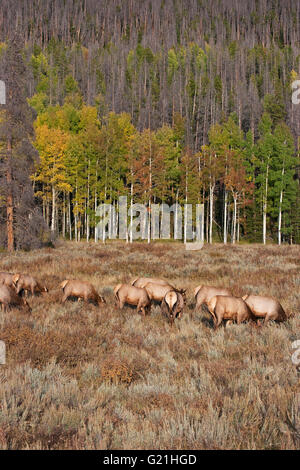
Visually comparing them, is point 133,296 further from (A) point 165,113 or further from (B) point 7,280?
(A) point 165,113

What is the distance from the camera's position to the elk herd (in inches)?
274

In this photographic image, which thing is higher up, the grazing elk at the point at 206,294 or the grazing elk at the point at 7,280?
the grazing elk at the point at 7,280

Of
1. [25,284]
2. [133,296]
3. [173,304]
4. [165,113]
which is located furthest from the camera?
[165,113]

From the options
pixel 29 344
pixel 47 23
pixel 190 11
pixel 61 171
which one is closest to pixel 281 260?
pixel 29 344

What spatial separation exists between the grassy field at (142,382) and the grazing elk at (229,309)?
0.22 m

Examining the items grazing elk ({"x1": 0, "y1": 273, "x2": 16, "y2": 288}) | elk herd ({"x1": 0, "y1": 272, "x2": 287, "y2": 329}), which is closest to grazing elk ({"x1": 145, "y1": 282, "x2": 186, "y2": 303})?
elk herd ({"x1": 0, "y1": 272, "x2": 287, "y2": 329})

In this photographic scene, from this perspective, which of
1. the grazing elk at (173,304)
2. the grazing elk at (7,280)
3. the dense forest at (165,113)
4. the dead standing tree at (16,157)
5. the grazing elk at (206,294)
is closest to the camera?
the grazing elk at (173,304)

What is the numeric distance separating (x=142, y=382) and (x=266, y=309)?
4026 mm

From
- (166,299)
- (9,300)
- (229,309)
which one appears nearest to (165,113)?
(166,299)

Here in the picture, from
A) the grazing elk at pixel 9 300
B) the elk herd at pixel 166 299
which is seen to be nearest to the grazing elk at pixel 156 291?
the elk herd at pixel 166 299

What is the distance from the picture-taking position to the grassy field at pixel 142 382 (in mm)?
3209

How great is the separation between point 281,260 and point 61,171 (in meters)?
27.3

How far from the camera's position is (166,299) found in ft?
25.2

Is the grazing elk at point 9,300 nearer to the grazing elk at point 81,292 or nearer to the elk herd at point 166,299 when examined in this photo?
the elk herd at point 166,299
